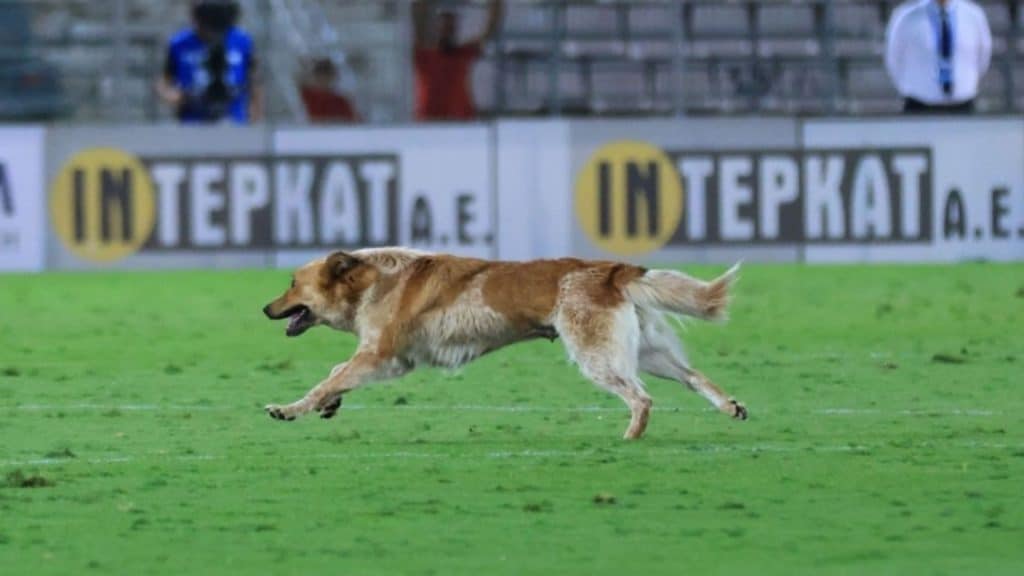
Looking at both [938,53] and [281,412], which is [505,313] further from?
[938,53]

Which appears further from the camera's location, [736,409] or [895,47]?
[895,47]

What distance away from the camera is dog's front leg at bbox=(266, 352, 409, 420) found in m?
13.1

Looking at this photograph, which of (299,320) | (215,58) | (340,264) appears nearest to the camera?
(340,264)

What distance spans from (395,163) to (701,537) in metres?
16.7

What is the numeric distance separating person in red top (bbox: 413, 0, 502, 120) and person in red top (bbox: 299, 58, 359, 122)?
0.79m

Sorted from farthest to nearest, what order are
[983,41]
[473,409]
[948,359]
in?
[983,41], [948,359], [473,409]

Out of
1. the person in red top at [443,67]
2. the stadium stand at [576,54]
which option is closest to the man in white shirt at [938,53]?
the stadium stand at [576,54]

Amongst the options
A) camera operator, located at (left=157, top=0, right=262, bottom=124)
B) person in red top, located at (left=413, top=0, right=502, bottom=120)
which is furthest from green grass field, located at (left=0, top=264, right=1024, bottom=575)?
person in red top, located at (left=413, top=0, right=502, bottom=120)

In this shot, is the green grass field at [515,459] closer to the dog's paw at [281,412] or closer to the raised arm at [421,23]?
the dog's paw at [281,412]

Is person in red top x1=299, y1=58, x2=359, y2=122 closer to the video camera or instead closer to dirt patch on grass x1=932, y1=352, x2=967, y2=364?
the video camera

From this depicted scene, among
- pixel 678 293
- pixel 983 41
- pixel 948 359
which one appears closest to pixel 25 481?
pixel 678 293

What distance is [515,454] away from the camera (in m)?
12.3

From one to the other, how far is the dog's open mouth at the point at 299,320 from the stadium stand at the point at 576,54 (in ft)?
41.9

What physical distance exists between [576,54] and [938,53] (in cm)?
527
